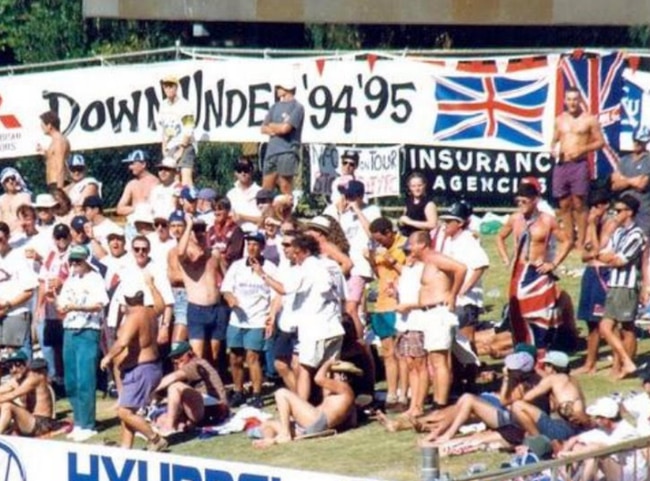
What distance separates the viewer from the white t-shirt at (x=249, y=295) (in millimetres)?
18891

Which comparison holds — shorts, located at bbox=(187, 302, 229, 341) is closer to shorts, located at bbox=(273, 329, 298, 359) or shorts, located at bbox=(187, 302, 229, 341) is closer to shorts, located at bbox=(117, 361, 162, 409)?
shorts, located at bbox=(273, 329, 298, 359)

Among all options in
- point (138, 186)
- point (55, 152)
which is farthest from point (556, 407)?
point (55, 152)

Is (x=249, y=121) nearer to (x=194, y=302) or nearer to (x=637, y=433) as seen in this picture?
(x=194, y=302)

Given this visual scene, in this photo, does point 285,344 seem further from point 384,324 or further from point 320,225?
point 320,225

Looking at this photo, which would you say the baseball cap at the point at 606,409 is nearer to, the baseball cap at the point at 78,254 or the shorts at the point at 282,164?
the baseball cap at the point at 78,254

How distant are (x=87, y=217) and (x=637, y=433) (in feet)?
22.5

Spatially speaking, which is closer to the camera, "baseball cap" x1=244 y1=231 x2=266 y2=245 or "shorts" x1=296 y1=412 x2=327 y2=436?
"shorts" x1=296 y1=412 x2=327 y2=436

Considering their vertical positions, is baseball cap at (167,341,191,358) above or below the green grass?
above

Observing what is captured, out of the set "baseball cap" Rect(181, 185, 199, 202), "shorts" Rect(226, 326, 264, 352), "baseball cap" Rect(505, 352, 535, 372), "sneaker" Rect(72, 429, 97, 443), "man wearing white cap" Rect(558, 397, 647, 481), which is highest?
"baseball cap" Rect(181, 185, 199, 202)

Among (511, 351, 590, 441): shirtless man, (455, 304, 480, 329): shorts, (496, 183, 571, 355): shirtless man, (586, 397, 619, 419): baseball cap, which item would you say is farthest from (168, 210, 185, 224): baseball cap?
(586, 397, 619, 419): baseball cap

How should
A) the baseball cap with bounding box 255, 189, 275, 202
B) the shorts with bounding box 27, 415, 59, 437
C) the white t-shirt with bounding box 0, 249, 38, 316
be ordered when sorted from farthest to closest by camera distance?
the baseball cap with bounding box 255, 189, 275, 202 → the white t-shirt with bounding box 0, 249, 38, 316 → the shorts with bounding box 27, 415, 59, 437

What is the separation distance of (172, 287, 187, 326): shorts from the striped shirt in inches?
147

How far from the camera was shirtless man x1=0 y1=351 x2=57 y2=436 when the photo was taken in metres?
18.7

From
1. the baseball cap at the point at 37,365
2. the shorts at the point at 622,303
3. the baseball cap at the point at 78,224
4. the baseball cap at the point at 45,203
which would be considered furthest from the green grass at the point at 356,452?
the baseball cap at the point at 45,203
